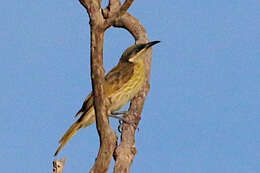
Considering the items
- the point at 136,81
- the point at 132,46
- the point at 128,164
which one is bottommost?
the point at 128,164

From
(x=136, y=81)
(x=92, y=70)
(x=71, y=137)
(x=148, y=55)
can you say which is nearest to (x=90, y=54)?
(x=92, y=70)

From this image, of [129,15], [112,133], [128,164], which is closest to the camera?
[112,133]

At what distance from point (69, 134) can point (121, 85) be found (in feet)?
3.30

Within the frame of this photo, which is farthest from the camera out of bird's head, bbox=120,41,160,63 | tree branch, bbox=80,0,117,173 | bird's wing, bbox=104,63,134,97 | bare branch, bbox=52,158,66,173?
bird's head, bbox=120,41,160,63

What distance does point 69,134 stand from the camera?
21.9 ft

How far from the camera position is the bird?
6.81 meters

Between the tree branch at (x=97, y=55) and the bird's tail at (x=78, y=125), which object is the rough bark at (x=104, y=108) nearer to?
the tree branch at (x=97, y=55)

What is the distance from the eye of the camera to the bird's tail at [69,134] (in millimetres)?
6538

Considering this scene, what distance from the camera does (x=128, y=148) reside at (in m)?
6.78

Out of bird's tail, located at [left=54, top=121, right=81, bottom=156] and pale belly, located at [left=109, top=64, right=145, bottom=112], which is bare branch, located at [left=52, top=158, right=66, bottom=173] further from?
pale belly, located at [left=109, top=64, right=145, bottom=112]

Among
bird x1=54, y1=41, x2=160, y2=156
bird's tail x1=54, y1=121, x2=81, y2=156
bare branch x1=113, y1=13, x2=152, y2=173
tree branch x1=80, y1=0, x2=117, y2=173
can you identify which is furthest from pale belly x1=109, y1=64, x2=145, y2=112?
tree branch x1=80, y1=0, x2=117, y2=173

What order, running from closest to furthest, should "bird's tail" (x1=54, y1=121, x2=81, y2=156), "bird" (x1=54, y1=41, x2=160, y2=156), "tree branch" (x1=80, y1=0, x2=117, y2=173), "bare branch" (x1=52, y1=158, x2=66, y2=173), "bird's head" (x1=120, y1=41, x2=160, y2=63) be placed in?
"tree branch" (x1=80, y1=0, x2=117, y2=173) → "bare branch" (x1=52, y1=158, x2=66, y2=173) → "bird's tail" (x1=54, y1=121, x2=81, y2=156) → "bird" (x1=54, y1=41, x2=160, y2=156) → "bird's head" (x1=120, y1=41, x2=160, y2=63)

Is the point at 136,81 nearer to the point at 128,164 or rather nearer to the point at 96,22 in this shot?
the point at 128,164

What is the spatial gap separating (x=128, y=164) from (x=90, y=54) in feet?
6.34
